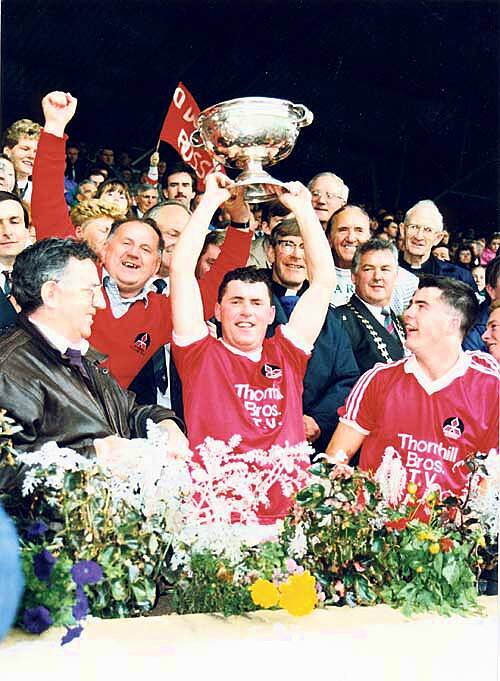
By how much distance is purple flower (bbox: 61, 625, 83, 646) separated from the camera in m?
4.15

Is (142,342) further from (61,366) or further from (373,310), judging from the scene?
(373,310)

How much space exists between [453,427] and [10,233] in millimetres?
2450

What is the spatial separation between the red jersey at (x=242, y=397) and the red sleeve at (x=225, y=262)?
0.20 metres

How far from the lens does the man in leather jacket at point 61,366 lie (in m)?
4.70

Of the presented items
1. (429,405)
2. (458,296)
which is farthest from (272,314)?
(458,296)

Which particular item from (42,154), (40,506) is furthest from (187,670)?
(42,154)

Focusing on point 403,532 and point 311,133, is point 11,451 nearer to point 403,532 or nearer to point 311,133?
point 403,532

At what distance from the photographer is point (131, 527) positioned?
4527mm

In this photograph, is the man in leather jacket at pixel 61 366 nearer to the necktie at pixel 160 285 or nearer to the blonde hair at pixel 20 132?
the necktie at pixel 160 285

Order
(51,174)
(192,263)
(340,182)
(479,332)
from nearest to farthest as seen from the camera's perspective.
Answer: (51,174) → (192,263) → (340,182) → (479,332)

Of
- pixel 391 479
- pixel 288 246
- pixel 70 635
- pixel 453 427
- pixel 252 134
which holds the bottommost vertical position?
pixel 70 635

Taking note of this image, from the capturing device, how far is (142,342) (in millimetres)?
5191

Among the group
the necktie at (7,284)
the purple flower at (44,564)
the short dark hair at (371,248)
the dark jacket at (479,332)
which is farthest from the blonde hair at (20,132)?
the dark jacket at (479,332)

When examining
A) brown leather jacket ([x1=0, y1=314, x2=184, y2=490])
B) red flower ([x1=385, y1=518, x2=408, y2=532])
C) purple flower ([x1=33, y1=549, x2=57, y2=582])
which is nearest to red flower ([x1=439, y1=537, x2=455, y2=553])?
red flower ([x1=385, y1=518, x2=408, y2=532])
